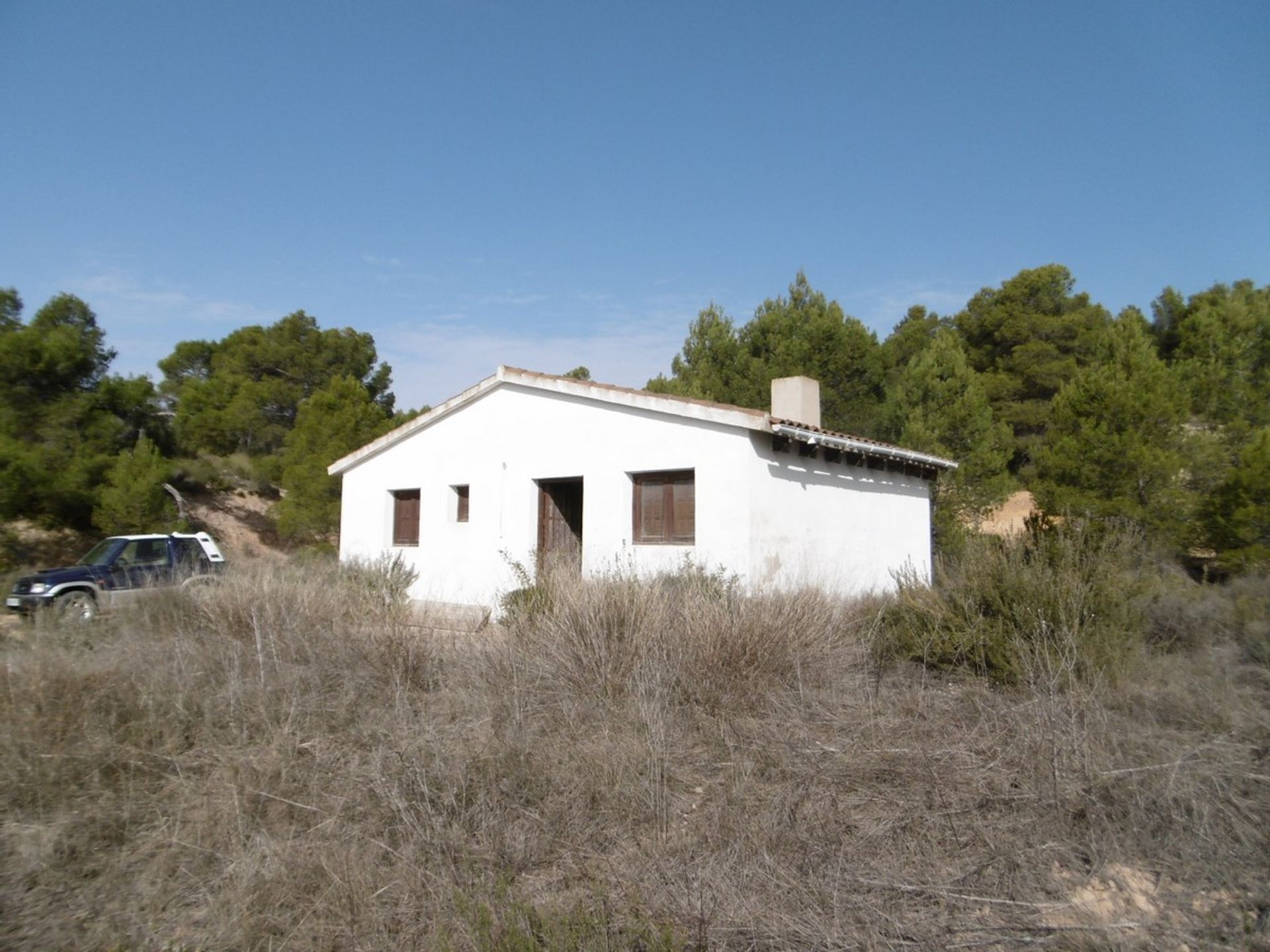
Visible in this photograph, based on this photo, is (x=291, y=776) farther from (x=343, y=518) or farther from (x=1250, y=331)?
(x=1250, y=331)

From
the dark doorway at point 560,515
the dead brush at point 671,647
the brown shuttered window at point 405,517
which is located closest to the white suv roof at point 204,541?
the brown shuttered window at point 405,517

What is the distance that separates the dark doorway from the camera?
13.4 meters

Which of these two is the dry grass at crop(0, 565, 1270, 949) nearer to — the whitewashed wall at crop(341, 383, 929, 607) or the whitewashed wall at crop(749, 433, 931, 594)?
the whitewashed wall at crop(749, 433, 931, 594)

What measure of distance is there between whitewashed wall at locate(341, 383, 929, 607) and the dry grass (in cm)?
377

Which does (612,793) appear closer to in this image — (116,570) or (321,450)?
(116,570)

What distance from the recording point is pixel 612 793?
4312 millimetres

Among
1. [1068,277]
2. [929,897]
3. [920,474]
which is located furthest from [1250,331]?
[929,897]

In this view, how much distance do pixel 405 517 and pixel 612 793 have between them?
39.5ft

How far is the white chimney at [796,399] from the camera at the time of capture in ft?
43.1

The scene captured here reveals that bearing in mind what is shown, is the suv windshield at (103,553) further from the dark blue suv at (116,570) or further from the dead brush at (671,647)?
the dead brush at (671,647)

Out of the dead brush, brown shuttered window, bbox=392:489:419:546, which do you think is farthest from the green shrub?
brown shuttered window, bbox=392:489:419:546

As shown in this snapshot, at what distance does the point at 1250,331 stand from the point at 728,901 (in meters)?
25.3

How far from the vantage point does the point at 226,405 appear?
25500 mm

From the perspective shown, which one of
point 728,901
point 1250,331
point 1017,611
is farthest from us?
point 1250,331
